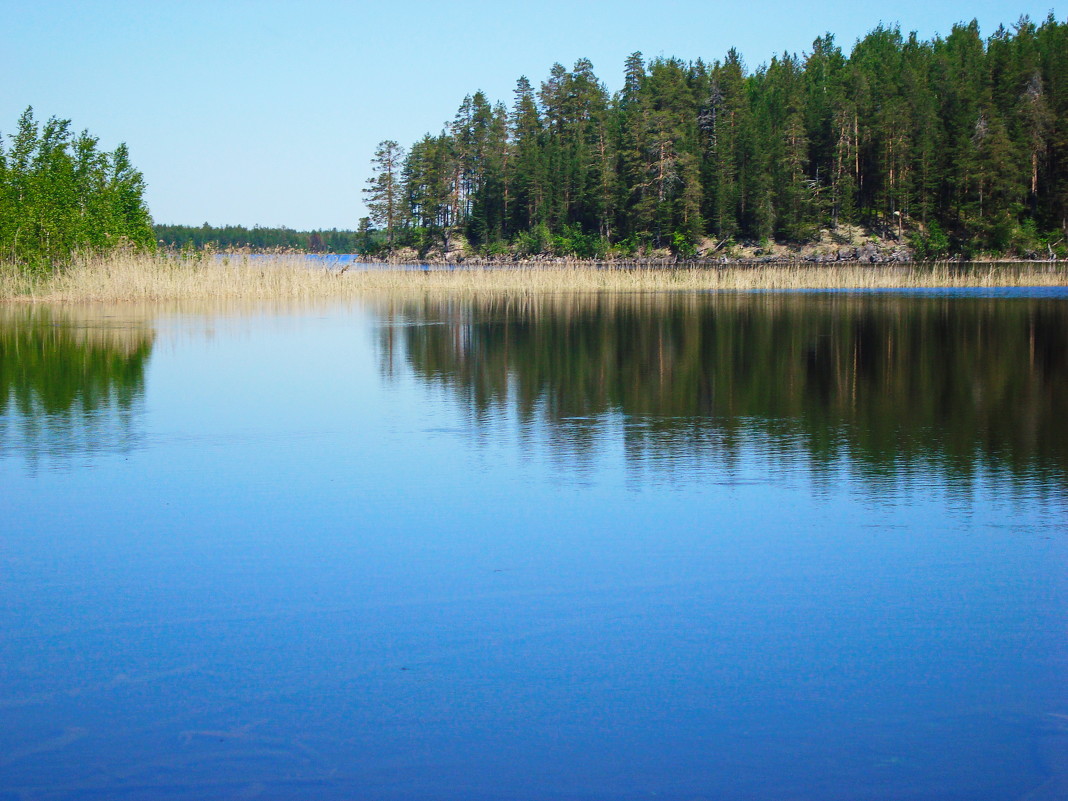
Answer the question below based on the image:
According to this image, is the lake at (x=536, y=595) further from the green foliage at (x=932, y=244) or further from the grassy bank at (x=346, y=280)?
the green foliage at (x=932, y=244)

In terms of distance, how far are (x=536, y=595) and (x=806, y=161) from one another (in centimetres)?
7248

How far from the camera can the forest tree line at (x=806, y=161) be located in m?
69.4

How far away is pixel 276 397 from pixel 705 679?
8.39 metres

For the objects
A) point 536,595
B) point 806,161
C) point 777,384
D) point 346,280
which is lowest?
point 536,595

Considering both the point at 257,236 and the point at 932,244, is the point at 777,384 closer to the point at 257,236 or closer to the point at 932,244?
the point at 932,244

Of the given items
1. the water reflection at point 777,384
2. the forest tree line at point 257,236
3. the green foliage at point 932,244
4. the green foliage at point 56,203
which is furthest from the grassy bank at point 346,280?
the forest tree line at point 257,236

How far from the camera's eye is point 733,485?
702 centimetres

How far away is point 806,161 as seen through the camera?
7238cm

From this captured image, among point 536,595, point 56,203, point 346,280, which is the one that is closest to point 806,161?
point 346,280

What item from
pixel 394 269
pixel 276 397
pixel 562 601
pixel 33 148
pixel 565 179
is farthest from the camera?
pixel 565 179

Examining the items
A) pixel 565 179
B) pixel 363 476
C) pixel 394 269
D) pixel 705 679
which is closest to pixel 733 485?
pixel 363 476

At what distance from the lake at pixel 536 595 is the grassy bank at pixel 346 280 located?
733 inches

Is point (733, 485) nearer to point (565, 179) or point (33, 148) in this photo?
point (33, 148)

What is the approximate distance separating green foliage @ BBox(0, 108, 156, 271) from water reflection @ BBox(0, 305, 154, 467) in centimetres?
965
